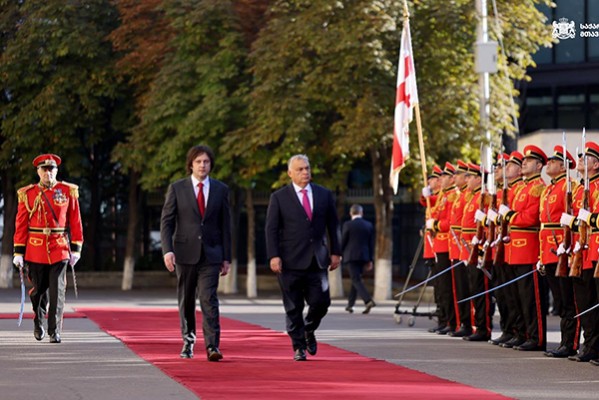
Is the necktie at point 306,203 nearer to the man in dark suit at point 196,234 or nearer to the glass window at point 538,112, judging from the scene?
the man in dark suit at point 196,234

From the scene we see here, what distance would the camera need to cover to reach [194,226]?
57.0 feet

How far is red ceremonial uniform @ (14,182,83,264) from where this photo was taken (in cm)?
2011

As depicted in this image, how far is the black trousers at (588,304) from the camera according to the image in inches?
683

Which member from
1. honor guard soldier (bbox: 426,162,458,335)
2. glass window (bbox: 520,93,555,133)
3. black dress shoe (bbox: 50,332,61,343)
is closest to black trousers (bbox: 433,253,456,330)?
honor guard soldier (bbox: 426,162,458,335)

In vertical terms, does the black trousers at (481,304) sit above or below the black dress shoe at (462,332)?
above

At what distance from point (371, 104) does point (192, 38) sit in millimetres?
7965

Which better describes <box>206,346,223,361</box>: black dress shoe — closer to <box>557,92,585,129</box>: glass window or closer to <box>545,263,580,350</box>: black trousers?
<box>545,263,580,350</box>: black trousers

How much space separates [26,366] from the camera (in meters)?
16.4

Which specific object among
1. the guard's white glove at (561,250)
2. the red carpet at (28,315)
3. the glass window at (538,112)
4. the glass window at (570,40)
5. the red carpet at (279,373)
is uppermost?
the glass window at (570,40)

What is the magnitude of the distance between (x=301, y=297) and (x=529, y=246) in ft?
10.8

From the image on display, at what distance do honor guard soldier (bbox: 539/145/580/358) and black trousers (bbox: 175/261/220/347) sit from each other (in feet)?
12.6

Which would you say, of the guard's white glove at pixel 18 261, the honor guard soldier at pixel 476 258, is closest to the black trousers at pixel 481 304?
the honor guard soldier at pixel 476 258

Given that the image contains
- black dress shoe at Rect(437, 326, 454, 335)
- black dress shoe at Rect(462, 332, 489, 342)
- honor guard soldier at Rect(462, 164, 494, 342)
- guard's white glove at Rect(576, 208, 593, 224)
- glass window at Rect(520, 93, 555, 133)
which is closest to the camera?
guard's white glove at Rect(576, 208, 593, 224)

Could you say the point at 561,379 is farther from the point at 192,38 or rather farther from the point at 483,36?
the point at 192,38
